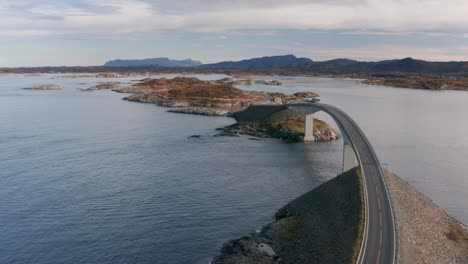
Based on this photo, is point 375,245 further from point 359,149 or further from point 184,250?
point 359,149

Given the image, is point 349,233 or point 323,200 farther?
point 323,200

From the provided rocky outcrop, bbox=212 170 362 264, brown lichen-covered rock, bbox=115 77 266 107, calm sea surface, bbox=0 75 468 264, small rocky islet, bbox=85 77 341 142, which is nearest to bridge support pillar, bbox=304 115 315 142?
small rocky islet, bbox=85 77 341 142

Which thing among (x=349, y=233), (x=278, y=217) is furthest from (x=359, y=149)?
(x=349, y=233)

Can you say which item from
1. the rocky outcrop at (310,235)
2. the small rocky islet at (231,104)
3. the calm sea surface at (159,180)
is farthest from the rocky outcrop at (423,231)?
the small rocky islet at (231,104)

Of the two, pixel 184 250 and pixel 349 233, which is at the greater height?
pixel 349 233

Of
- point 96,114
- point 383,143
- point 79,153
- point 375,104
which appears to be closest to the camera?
point 79,153

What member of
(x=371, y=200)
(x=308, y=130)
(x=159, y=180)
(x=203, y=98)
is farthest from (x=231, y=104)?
(x=371, y=200)
